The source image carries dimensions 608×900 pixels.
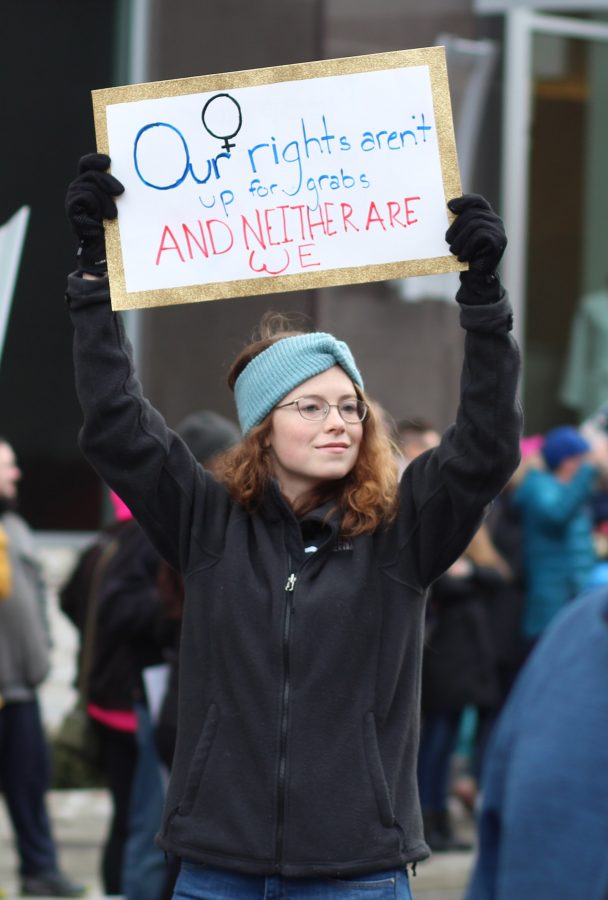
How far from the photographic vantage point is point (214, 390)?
9289mm

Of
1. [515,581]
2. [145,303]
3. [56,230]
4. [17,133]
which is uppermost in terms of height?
[17,133]

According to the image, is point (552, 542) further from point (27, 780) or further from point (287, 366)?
point (287, 366)

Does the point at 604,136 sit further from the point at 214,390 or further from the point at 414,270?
the point at 414,270

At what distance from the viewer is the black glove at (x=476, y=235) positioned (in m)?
3.10

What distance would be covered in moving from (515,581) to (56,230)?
10.8ft

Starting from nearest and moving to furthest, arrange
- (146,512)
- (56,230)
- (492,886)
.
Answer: (492,886) → (146,512) → (56,230)

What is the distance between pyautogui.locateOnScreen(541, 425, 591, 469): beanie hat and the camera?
26.3ft

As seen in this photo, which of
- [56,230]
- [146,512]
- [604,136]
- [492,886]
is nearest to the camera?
[492,886]

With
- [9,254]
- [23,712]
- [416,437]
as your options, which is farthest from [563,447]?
[9,254]

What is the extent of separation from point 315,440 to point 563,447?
489 centimetres

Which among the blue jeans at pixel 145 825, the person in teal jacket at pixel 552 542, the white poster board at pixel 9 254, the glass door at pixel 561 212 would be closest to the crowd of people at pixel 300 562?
the white poster board at pixel 9 254

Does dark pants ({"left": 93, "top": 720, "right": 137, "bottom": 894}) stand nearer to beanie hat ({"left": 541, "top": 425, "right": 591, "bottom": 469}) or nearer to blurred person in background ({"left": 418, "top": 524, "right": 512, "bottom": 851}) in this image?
blurred person in background ({"left": 418, "top": 524, "right": 512, "bottom": 851})

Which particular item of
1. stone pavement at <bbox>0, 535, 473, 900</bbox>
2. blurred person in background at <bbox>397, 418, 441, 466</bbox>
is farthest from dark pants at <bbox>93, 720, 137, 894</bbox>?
blurred person in background at <bbox>397, 418, 441, 466</bbox>

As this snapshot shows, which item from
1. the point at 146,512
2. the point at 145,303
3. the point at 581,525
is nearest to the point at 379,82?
the point at 145,303
